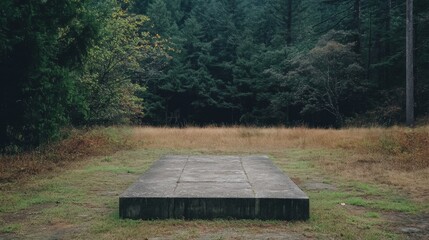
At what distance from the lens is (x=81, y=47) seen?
40.4ft

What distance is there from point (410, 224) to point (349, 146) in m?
9.82

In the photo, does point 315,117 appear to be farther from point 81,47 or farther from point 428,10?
point 81,47

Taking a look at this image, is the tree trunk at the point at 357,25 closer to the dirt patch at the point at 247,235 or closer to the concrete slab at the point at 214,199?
the concrete slab at the point at 214,199

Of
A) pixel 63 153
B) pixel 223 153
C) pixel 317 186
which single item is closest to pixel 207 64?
pixel 223 153

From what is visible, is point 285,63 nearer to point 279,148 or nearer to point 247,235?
point 279,148

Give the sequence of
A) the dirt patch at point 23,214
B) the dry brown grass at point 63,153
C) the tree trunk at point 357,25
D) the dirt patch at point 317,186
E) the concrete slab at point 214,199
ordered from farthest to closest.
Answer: the tree trunk at point 357,25, the dry brown grass at point 63,153, the dirt patch at point 317,186, the dirt patch at point 23,214, the concrete slab at point 214,199

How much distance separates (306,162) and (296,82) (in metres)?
23.9

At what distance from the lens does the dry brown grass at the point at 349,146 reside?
935 centimetres

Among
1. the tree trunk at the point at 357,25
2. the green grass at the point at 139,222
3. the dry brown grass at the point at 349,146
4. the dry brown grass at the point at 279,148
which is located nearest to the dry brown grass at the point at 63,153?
the dry brown grass at the point at 279,148

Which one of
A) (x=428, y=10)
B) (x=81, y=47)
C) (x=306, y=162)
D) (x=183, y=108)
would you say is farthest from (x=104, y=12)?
(x=183, y=108)

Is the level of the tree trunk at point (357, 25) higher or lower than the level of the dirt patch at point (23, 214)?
higher

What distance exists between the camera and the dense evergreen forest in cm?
1068

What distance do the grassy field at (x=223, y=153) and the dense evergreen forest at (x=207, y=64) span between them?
5.07 ft

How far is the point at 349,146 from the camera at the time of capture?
1509cm
